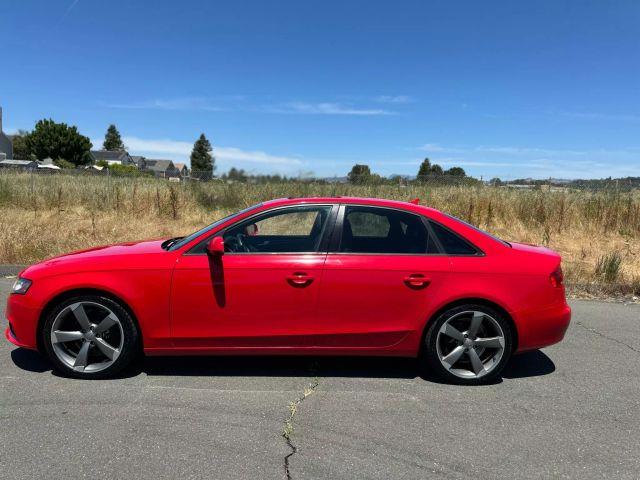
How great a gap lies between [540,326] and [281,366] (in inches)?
90.4

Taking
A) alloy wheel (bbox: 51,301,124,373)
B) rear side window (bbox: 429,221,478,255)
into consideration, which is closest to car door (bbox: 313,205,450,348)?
rear side window (bbox: 429,221,478,255)

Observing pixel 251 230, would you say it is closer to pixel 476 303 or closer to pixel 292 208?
pixel 292 208

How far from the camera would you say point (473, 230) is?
4.42m

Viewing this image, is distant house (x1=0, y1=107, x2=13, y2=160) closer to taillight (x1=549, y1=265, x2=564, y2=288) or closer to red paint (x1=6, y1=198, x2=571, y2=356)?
red paint (x1=6, y1=198, x2=571, y2=356)

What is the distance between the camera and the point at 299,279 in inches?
160

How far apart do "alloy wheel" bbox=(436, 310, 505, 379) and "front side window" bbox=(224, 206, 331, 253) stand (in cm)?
134

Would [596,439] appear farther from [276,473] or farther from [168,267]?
[168,267]

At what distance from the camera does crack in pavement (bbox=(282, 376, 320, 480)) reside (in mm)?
3013

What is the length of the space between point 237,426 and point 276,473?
2.11 feet

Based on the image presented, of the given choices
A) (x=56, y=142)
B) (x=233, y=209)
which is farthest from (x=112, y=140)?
(x=233, y=209)

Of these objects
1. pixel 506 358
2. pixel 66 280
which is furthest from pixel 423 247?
pixel 66 280

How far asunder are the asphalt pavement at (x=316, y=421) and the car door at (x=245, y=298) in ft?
1.37

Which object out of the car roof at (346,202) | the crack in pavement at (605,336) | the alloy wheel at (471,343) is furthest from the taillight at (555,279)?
the crack in pavement at (605,336)

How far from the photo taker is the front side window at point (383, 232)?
4270 mm
